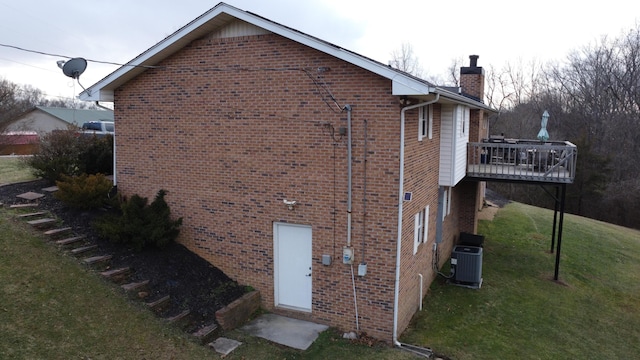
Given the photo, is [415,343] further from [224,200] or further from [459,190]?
[459,190]

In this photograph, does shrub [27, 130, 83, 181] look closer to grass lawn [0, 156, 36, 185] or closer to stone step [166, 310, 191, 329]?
grass lawn [0, 156, 36, 185]

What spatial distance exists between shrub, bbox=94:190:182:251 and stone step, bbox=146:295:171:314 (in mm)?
1515

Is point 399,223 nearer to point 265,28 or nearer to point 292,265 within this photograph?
point 292,265

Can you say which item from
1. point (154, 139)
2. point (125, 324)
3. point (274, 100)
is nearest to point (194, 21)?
point (274, 100)

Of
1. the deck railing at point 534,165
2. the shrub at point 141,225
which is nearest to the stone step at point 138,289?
the shrub at point 141,225

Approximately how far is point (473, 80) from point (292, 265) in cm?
1408

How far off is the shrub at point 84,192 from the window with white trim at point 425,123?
7.53 m

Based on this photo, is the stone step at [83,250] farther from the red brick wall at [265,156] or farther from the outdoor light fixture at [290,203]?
the outdoor light fixture at [290,203]

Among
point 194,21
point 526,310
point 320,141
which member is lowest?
point 526,310

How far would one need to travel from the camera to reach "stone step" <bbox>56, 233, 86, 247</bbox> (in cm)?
945

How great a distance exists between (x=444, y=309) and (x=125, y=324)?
7.50 metres

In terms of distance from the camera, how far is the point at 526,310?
11.9 m

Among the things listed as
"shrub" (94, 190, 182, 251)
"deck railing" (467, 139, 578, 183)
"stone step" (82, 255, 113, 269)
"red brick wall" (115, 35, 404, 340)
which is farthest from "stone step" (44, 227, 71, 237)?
"deck railing" (467, 139, 578, 183)

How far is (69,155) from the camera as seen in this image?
12.8 meters
